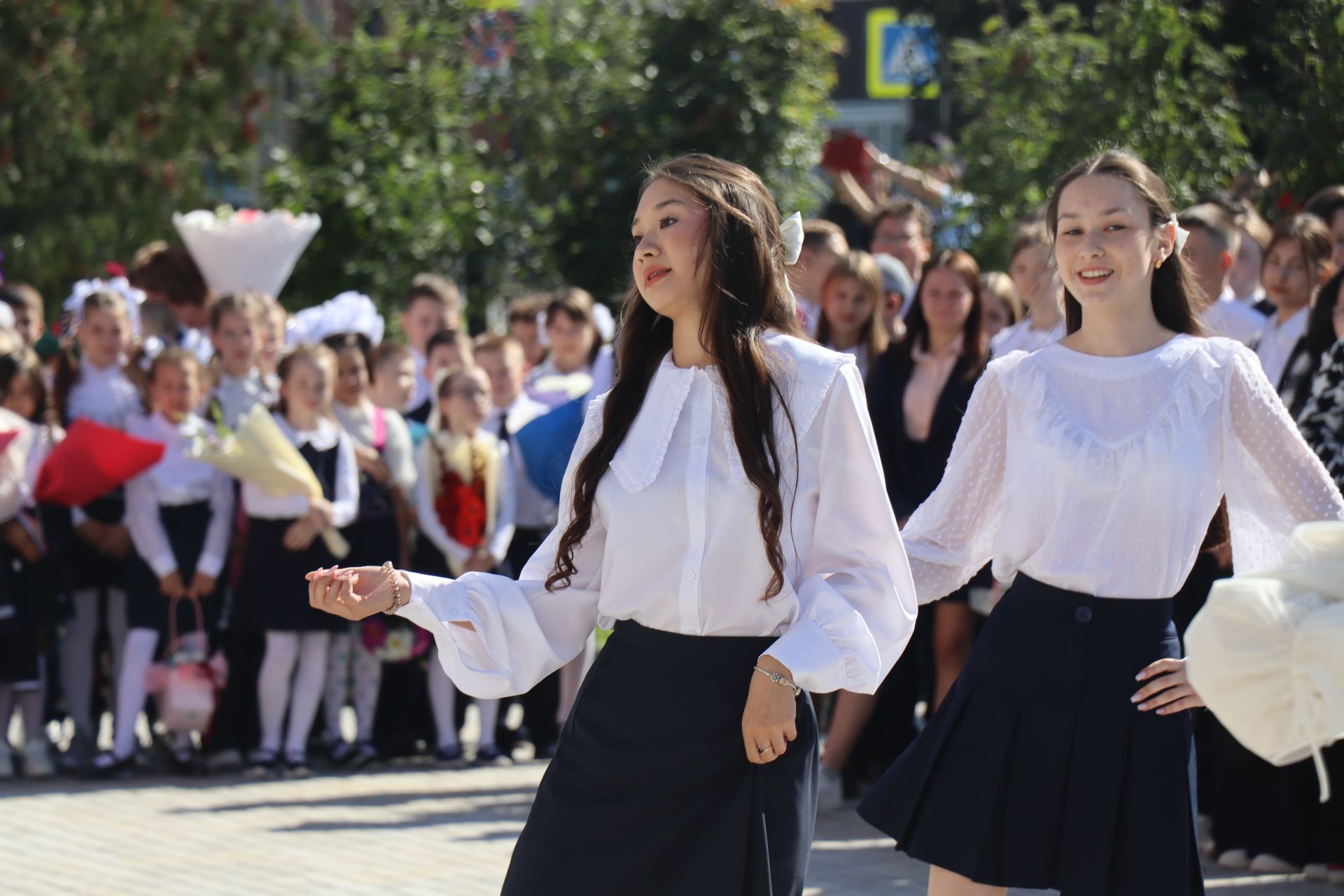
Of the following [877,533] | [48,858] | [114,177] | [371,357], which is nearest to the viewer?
[877,533]

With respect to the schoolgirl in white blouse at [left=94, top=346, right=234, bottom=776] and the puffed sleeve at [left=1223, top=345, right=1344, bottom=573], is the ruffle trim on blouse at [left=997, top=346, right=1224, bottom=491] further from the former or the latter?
the schoolgirl in white blouse at [left=94, top=346, right=234, bottom=776]

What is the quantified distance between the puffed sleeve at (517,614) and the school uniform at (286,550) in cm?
444

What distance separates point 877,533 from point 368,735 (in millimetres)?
5397

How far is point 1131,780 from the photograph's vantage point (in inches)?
146

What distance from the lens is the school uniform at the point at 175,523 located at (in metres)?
7.97

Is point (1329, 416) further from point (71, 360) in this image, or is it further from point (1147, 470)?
point (71, 360)

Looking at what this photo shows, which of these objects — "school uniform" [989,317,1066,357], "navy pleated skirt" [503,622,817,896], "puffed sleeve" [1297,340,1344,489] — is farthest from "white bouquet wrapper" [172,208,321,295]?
"navy pleated skirt" [503,622,817,896]

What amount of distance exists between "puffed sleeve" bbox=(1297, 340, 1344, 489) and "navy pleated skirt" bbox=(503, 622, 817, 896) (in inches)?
115

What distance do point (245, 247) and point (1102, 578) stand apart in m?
6.65

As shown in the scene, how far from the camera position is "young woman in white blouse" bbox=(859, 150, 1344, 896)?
3721 millimetres

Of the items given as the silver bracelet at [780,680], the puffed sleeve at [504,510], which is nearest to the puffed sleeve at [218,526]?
the puffed sleeve at [504,510]

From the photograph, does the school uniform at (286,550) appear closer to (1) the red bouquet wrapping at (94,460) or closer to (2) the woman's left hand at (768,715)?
(1) the red bouquet wrapping at (94,460)

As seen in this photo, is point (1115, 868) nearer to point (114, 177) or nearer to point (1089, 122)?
point (1089, 122)

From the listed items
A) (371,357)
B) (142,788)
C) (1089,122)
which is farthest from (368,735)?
(1089,122)
